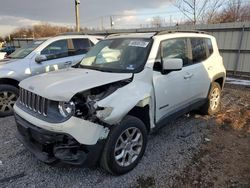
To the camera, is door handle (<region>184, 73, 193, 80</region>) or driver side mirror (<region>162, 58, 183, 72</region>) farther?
door handle (<region>184, 73, 193, 80</region>)

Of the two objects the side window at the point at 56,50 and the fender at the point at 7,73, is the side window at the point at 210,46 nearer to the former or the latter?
the side window at the point at 56,50

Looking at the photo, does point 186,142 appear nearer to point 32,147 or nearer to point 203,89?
point 203,89

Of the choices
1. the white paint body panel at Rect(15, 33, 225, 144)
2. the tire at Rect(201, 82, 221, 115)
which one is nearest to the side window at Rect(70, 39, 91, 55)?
the white paint body panel at Rect(15, 33, 225, 144)

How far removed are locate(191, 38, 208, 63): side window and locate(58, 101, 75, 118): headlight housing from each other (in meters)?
2.79

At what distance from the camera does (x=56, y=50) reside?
6.35m

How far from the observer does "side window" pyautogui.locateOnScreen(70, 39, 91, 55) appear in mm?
6703

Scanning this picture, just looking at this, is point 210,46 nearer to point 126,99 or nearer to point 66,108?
point 126,99

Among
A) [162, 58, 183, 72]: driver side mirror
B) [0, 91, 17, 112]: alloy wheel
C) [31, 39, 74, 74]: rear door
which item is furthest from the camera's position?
[31, 39, 74, 74]: rear door

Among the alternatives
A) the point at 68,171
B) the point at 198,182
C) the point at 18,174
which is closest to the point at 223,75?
the point at 198,182

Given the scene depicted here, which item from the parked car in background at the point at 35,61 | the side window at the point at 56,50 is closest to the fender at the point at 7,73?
the parked car in background at the point at 35,61

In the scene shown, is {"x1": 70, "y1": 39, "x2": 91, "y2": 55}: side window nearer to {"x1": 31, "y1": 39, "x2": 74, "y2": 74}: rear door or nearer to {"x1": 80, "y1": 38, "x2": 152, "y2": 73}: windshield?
{"x1": 31, "y1": 39, "x2": 74, "y2": 74}: rear door

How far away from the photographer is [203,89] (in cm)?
482


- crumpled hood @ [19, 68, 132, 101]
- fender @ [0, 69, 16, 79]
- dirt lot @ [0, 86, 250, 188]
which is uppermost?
crumpled hood @ [19, 68, 132, 101]

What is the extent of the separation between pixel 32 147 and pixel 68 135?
0.71 m
